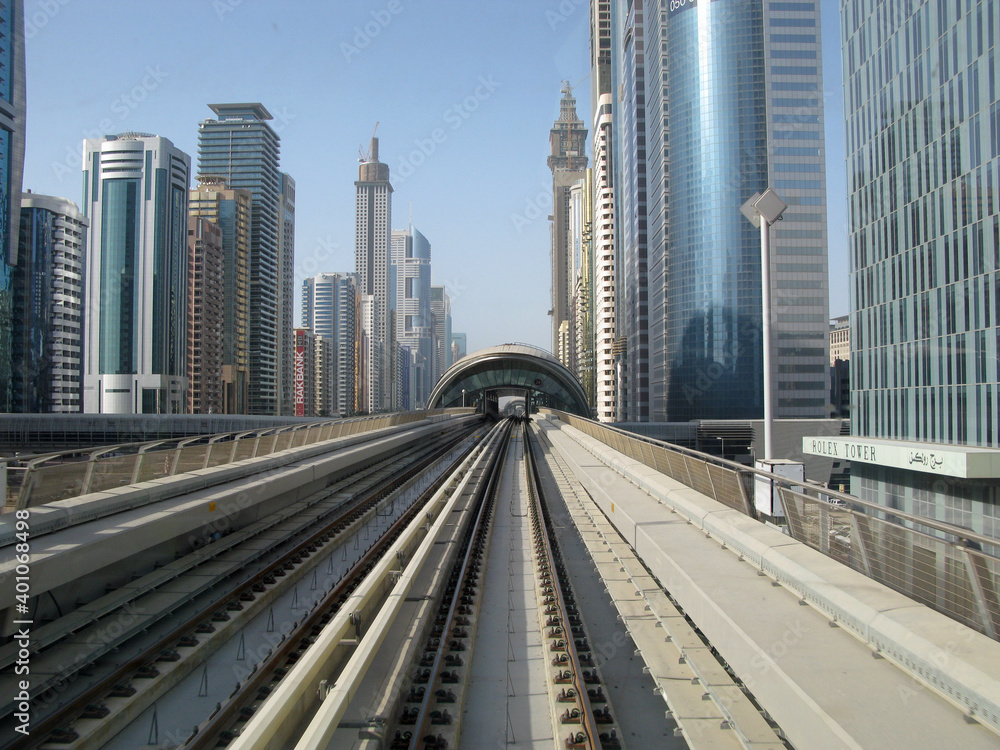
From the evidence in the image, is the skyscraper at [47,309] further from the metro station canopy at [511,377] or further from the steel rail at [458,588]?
the steel rail at [458,588]

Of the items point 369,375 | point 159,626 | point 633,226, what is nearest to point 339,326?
point 369,375

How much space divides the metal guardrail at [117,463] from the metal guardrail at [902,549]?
8.23m

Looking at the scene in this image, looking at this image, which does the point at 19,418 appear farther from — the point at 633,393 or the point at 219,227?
the point at 219,227

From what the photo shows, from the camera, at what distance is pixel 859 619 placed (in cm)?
386

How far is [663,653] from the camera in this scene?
20.4ft

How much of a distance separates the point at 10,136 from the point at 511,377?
59.2 meters

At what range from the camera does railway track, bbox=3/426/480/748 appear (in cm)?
513

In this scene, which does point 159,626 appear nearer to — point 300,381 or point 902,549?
point 902,549

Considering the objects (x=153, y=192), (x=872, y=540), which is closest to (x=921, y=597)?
(x=872, y=540)

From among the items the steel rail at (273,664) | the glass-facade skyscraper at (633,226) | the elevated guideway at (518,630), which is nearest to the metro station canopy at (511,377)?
the glass-facade skyscraper at (633,226)

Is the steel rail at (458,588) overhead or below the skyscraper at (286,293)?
below

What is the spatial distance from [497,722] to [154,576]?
546 centimetres

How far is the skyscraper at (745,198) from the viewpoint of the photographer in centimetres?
5784

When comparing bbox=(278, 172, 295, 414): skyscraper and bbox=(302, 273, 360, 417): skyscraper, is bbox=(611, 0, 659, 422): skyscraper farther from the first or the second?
bbox=(302, 273, 360, 417): skyscraper
